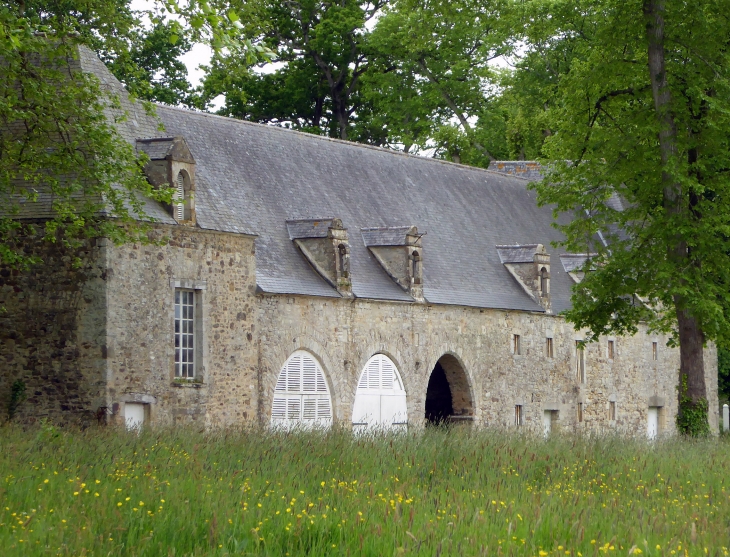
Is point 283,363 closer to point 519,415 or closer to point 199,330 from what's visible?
point 199,330

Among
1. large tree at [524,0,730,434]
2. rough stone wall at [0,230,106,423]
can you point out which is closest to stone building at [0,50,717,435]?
rough stone wall at [0,230,106,423]

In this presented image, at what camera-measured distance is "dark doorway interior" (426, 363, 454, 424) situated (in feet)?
106

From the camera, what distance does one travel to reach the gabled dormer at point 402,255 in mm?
29844

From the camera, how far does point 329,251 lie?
27.7m

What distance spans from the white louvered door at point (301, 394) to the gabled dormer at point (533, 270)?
8.81 metres

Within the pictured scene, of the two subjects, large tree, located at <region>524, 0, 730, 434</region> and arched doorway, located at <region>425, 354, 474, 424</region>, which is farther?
arched doorway, located at <region>425, 354, 474, 424</region>

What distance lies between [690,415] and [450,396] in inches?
344

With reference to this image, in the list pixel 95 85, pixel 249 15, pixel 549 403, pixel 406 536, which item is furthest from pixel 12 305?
pixel 549 403

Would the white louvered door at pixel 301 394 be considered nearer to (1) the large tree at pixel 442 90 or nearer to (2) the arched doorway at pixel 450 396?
(2) the arched doorway at pixel 450 396

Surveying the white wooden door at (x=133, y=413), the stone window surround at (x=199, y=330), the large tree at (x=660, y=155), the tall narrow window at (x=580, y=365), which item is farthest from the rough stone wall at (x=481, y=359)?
the large tree at (x=660, y=155)

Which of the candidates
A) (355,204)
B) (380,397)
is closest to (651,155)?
(380,397)

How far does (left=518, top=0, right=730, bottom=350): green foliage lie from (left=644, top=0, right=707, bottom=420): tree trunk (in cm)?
5

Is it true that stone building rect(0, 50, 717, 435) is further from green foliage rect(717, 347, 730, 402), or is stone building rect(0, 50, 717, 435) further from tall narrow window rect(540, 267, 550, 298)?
green foliage rect(717, 347, 730, 402)

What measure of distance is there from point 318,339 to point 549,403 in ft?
32.3
